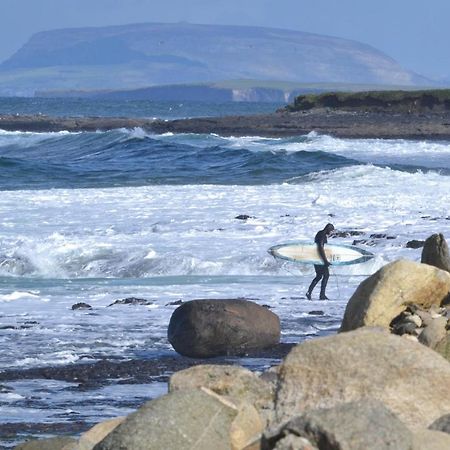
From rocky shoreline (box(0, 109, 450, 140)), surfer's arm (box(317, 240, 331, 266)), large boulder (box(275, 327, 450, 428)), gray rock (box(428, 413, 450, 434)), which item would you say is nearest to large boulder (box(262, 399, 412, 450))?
gray rock (box(428, 413, 450, 434))

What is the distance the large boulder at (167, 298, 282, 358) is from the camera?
1249 cm

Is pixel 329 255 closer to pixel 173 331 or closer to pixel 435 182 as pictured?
pixel 173 331

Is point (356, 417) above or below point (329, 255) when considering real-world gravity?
above

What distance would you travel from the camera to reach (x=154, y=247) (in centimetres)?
2084

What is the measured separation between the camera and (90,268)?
1945cm

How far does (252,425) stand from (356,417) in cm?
102

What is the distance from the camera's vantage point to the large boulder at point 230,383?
768cm

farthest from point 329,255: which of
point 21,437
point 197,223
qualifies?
point 21,437

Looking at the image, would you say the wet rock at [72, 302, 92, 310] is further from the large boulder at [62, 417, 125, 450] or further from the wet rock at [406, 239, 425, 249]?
the large boulder at [62, 417, 125, 450]

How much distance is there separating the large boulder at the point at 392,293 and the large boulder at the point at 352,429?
4630 millimetres

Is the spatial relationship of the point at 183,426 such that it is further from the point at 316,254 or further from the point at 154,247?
the point at 154,247

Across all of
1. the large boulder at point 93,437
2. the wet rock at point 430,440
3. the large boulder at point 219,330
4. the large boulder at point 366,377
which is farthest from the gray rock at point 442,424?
the large boulder at point 219,330

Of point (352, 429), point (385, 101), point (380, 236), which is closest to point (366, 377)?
point (352, 429)

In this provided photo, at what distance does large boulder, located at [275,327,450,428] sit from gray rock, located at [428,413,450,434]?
0.40 m
